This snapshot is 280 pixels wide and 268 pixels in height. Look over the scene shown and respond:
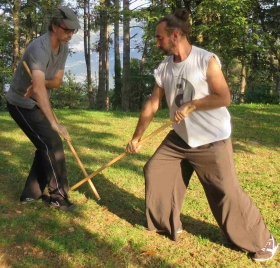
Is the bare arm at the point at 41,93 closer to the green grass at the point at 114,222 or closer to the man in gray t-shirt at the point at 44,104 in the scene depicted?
the man in gray t-shirt at the point at 44,104

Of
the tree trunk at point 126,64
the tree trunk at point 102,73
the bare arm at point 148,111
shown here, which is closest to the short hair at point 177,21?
the bare arm at point 148,111

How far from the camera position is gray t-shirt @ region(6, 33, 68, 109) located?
367 cm

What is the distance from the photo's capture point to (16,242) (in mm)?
3613

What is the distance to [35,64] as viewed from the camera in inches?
143

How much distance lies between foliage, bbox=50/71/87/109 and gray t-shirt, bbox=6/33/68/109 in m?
27.5

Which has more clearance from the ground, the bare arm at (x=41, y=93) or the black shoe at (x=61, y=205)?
the bare arm at (x=41, y=93)

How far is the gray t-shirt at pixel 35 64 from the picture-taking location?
144 inches

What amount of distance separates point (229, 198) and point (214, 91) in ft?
2.88

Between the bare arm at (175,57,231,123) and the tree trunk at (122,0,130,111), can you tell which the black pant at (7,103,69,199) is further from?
the tree trunk at (122,0,130,111)

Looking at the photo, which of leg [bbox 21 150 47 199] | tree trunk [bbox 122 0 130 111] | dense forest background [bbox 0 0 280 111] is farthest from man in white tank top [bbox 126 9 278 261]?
tree trunk [bbox 122 0 130 111]

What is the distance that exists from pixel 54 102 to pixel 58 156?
83.7 ft

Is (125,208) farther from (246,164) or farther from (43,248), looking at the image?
(246,164)

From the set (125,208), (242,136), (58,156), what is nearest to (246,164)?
(242,136)

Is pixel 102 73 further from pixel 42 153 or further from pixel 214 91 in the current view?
pixel 214 91
